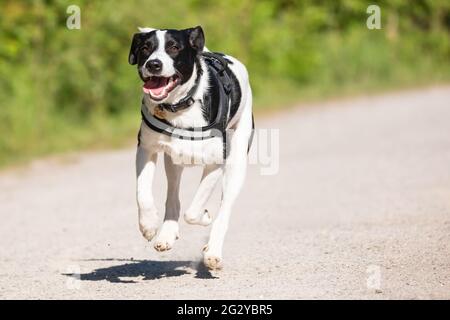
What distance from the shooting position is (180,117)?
20.2 feet

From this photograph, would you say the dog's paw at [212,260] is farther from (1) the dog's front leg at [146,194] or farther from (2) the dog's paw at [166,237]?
(1) the dog's front leg at [146,194]

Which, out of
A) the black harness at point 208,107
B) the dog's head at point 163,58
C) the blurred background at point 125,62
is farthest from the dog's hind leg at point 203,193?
the blurred background at point 125,62

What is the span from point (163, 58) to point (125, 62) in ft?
35.6

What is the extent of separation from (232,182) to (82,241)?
1.98 m

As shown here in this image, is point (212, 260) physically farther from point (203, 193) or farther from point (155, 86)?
point (155, 86)

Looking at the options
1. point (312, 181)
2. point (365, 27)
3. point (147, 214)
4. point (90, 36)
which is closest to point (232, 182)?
point (147, 214)

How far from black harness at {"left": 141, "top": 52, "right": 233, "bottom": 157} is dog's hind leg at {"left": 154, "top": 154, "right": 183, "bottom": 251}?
0.37m

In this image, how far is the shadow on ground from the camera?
6.52m

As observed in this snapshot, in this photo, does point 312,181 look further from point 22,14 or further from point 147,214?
point 22,14

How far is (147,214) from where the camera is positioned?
620 centimetres

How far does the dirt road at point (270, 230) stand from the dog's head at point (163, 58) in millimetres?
1168

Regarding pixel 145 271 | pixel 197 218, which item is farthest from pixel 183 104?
pixel 145 271

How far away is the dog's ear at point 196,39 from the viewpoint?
628cm

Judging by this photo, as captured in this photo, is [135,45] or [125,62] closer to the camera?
[135,45]
